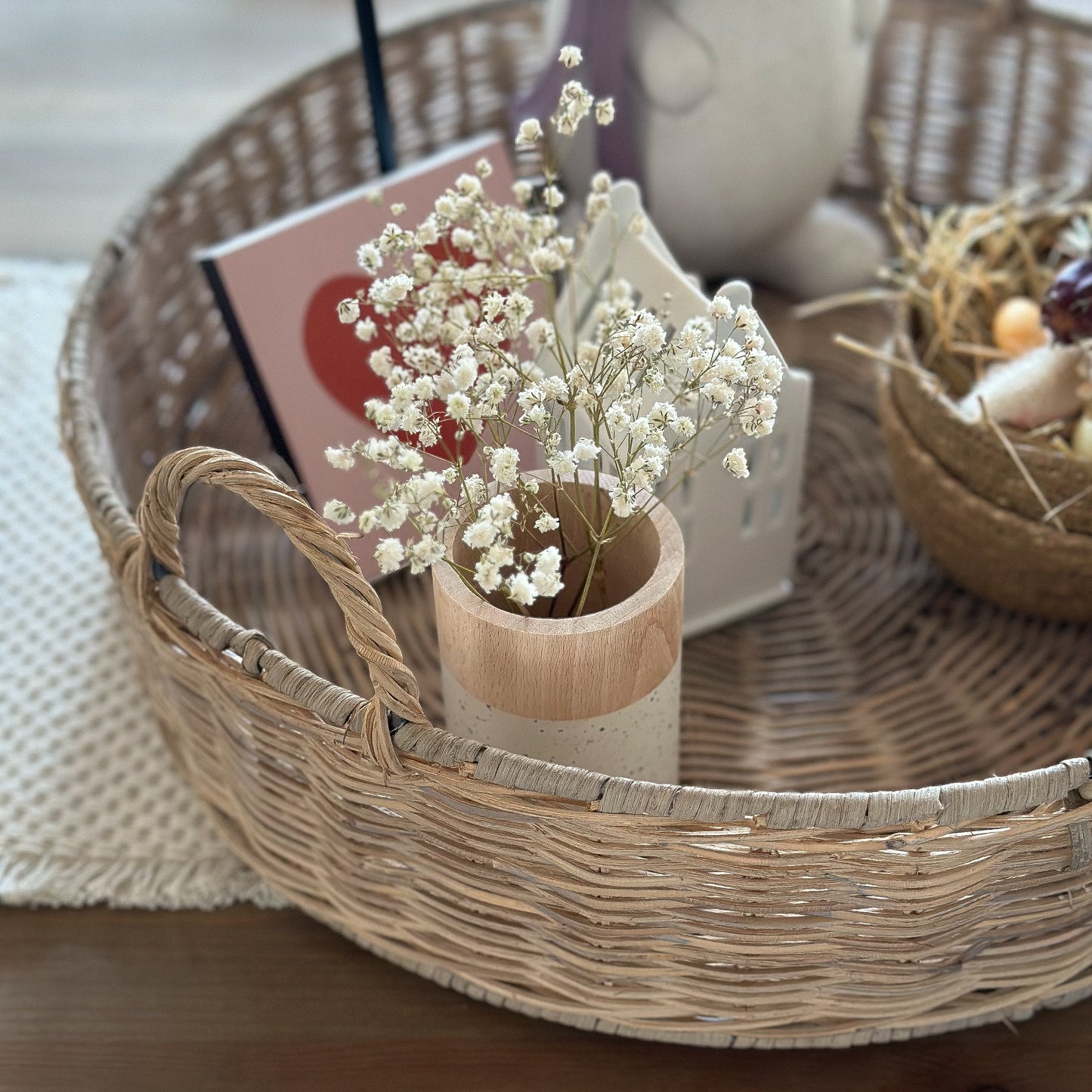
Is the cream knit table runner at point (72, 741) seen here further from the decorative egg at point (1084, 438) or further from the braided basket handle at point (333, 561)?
the decorative egg at point (1084, 438)

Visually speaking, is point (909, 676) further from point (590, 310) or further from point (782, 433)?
point (590, 310)

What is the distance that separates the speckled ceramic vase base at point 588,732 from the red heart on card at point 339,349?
227 mm

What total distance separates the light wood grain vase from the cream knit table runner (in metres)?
0.22

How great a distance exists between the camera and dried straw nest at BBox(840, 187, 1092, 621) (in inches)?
29.5

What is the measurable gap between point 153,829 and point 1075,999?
1.71ft

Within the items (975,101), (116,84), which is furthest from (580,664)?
(116,84)

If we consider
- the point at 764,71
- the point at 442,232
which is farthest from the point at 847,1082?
the point at 764,71

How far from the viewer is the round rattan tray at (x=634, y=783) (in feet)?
1.80

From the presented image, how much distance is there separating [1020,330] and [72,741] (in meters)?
0.67

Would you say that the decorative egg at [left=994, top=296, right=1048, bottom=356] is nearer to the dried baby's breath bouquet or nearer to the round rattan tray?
the round rattan tray

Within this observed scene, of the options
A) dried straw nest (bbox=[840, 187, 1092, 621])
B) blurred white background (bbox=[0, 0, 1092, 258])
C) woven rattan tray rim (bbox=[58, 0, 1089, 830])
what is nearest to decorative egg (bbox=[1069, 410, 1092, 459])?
dried straw nest (bbox=[840, 187, 1092, 621])

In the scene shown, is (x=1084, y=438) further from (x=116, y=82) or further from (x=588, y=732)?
(x=116, y=82)

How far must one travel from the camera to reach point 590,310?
0.80m

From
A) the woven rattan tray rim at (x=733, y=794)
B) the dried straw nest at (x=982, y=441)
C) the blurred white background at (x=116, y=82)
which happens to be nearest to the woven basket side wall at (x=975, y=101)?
the dried straw nest at (x=982, y=441)
